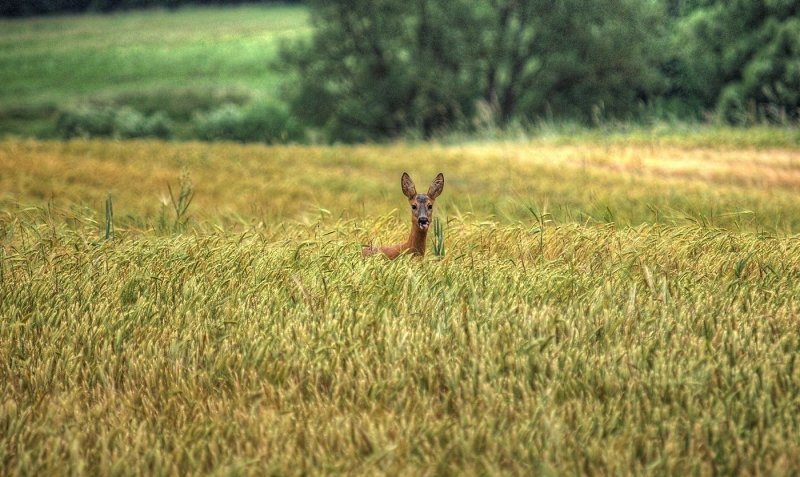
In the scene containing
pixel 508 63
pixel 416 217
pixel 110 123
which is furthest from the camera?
pixel 110 123

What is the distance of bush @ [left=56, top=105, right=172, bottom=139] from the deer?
Result: 30.7 m

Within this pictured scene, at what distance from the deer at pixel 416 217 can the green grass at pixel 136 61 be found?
97.8 feet

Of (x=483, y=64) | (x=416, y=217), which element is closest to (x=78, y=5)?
(x=483, y=64)

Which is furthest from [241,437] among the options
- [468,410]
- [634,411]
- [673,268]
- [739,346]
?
[673,268]

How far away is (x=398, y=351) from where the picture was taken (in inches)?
142

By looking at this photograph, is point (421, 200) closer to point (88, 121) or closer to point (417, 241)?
point (417, 241)

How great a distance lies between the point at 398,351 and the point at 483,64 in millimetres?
24427

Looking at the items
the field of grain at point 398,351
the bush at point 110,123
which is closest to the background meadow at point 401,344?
the field of grain at point 398,351

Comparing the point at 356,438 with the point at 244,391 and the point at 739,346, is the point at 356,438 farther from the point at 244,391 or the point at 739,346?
the point at 739,346

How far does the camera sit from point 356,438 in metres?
3.01

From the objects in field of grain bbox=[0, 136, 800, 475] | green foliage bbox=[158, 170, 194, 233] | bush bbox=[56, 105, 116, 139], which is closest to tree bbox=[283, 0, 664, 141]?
bush bbox=[56, 105, 116, 139]

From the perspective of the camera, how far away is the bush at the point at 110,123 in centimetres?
3450

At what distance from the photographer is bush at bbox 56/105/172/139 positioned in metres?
34.5

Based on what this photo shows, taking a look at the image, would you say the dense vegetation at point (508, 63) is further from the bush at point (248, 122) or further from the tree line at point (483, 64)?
the bush at point (248, 122)
